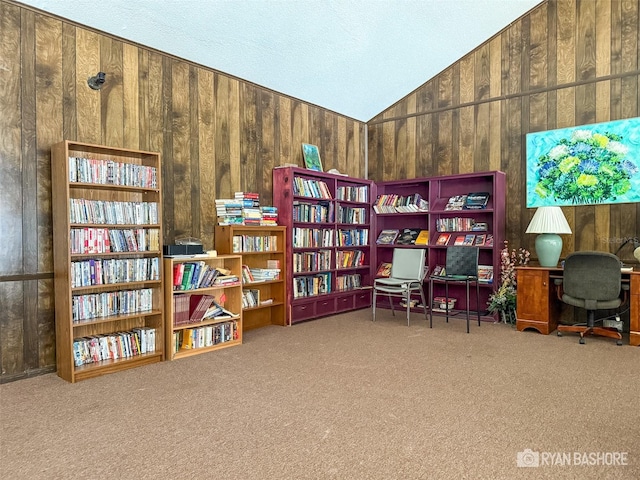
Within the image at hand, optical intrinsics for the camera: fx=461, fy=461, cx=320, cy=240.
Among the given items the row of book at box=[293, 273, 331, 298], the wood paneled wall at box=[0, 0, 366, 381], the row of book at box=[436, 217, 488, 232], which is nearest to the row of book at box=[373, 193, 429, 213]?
the row of book at box=[436, 217, 488, 232]

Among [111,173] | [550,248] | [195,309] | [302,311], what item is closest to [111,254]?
[111,173]

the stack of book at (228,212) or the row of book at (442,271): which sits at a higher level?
the stack of book at (228,212)

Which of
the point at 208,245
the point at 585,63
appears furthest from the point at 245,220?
the point at 585,63

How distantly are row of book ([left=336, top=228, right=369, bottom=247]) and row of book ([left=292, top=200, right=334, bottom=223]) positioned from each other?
0.31 metres

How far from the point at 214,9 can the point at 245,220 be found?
2.14 metres

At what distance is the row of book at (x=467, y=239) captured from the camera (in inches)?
234

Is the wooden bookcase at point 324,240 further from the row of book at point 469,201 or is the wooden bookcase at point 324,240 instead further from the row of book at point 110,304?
the row of book at point 110,304

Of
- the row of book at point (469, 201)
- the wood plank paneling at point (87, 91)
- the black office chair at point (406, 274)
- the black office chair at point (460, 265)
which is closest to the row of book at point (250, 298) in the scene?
the black office chair at point (406, 274)

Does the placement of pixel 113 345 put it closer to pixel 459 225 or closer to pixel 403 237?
pixel 403 237

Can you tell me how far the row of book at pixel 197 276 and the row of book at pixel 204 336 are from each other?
0.41m

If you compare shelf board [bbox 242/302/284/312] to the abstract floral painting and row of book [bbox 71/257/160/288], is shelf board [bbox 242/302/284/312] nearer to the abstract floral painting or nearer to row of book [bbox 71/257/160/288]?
row of book [bbox 71/257/160/288]

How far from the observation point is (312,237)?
6.04 metres

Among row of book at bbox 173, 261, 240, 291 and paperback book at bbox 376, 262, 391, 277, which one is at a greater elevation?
row of book at bbox 173, 261, 240, 291

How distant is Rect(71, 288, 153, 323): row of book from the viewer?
3.74 meters
